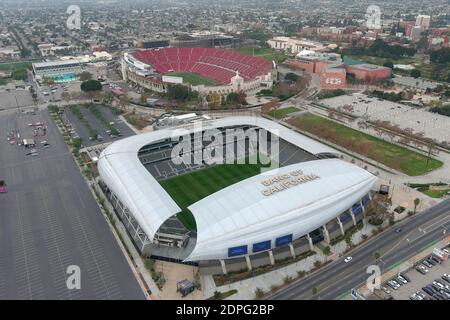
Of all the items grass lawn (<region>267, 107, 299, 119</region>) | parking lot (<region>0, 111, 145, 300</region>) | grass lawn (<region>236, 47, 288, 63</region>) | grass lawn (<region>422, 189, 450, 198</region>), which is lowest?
grass lawn (<region>422, 189, 450, 198</region>)

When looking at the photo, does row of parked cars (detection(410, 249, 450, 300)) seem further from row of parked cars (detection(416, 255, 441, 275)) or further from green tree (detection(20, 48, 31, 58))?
green tree (detection(20, 48, 31, 58))

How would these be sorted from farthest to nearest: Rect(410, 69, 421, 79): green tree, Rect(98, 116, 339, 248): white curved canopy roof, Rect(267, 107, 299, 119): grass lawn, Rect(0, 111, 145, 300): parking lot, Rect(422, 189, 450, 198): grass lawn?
Rect(410, 69, 421, 79): green tree, Rect(267, 107, 299, 119): grass lawn, Rect(422, 189, 450, 198): grass lawn, Rect(98, 116, 339, 248): white curved canopy roof, Rect(0, 111, 145, 300): parking lot

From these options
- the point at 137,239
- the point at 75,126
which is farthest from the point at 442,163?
the point at 75,126

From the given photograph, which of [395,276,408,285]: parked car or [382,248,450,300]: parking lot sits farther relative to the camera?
[395,276,408,285]: parked car

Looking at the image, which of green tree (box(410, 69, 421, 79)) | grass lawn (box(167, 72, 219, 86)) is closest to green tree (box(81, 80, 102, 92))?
grass lawn (box(167, 72, 219, 86))

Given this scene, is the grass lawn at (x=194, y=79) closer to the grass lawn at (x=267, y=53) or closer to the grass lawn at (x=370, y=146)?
the grass lawn at (x=370, y=146)

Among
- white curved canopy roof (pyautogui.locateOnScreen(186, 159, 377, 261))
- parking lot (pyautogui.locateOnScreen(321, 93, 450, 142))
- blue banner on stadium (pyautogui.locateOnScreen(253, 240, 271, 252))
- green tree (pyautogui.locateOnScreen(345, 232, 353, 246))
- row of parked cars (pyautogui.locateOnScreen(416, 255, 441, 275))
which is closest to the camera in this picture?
white curved canopy roof (pyautogui.locateOnScreen(186, 159, 377, 261))
